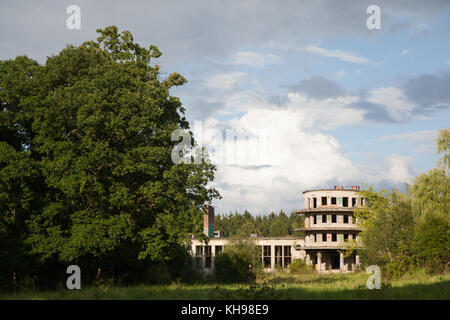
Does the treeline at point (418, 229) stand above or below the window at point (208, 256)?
above

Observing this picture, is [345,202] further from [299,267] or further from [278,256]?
[299,267]

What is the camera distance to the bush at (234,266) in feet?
196

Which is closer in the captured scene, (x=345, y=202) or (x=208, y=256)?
(x=345, y=202)

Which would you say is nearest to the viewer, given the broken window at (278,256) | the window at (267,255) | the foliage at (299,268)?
the foliage at (299,268)

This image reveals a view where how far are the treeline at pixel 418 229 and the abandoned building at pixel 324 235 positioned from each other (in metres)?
33.2

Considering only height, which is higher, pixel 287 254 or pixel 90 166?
pixel 90 166

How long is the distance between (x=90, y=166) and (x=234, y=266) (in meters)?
Result: 31.1

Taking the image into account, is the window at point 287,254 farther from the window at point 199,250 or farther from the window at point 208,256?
the window at point 199,250

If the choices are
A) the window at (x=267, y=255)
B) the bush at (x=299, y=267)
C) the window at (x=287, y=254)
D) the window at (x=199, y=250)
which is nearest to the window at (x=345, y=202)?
the window at (x=287, y=254)

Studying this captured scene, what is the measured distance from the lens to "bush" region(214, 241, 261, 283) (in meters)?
59.8

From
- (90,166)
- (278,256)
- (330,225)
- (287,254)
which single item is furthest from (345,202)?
(90,166)

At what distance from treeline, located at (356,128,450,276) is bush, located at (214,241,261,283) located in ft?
45.7

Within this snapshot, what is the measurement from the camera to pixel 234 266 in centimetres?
6066

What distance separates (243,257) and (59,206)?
1281 inches
